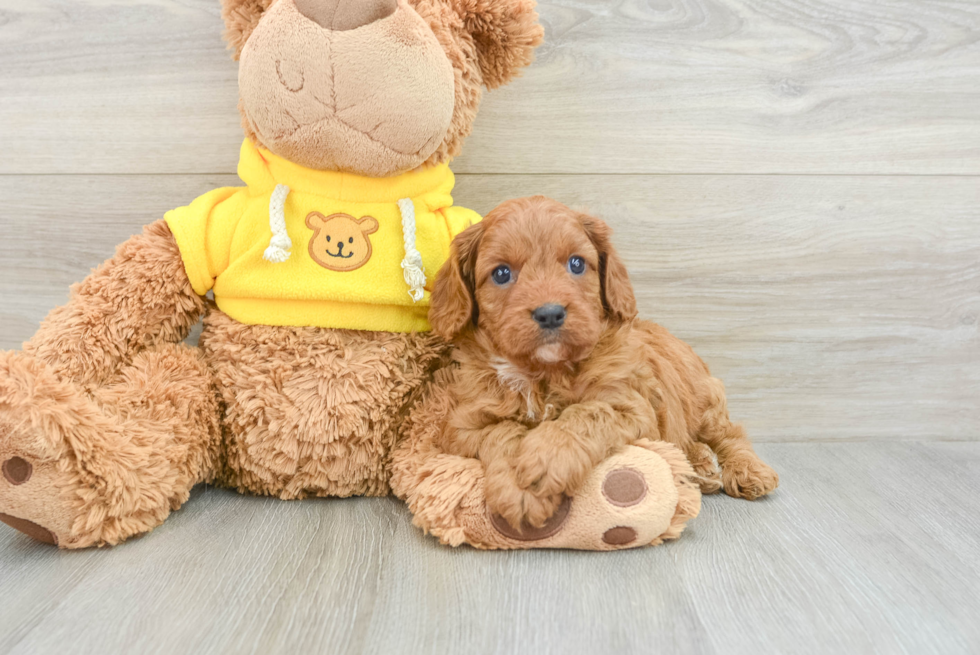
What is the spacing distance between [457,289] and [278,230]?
0.38 metres

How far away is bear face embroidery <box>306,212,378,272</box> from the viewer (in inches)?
57.9

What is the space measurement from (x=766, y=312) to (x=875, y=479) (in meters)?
0.50

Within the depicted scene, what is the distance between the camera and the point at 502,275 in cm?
136

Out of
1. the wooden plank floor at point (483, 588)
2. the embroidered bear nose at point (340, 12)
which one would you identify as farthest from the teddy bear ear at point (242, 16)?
the wooden plank floor at point (483, 588)

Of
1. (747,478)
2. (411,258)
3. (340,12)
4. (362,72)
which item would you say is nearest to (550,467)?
(411,258)

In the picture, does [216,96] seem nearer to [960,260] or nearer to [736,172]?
[736,172]

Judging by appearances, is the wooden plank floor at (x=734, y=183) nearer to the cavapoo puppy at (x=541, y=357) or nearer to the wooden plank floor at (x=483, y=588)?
the wooden plank floor at (x=483, y=588)

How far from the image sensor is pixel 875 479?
175 centimetres

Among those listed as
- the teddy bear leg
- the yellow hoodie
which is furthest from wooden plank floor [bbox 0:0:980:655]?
the yellow hoodie

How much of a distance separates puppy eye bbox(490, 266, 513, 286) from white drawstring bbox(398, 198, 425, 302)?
180 mm

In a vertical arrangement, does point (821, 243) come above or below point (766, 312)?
above

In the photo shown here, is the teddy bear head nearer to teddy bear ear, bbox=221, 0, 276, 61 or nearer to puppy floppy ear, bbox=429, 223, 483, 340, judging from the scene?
teddy bear ear, bbox=221, 0, 276, 61

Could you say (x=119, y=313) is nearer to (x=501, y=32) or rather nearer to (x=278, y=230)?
(x=278, y=230)

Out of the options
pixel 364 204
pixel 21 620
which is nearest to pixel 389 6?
pixel 364 204
